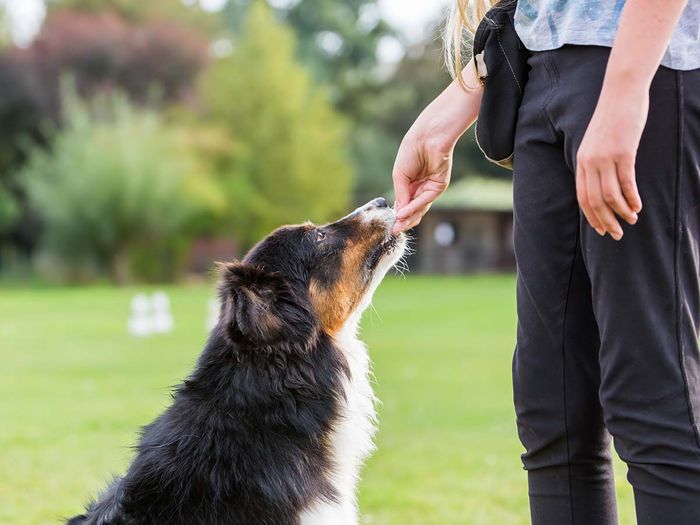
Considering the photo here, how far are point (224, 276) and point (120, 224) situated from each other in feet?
90.4

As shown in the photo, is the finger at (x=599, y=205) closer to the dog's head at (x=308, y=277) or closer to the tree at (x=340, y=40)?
the dog's head at (x=308, y=277)

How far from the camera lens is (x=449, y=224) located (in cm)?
3631

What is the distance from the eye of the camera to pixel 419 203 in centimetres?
254

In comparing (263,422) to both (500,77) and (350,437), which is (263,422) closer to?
(350,437)

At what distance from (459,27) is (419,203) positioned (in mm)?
550

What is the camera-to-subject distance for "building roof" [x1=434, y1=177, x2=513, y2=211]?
3506cm

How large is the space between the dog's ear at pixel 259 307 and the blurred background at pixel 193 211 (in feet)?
7.16

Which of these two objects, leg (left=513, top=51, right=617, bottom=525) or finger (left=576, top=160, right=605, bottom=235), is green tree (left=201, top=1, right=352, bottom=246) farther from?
finger (left=576, top=160, right=605, bottom=235)

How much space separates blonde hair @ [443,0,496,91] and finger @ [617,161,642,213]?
2.34 feet

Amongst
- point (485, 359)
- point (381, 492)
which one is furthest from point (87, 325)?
point (381, 492)

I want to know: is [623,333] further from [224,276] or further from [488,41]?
[224,276]

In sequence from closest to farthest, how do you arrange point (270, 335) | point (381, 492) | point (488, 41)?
point (488, 41)
point (270, 335)
point (381, 492)

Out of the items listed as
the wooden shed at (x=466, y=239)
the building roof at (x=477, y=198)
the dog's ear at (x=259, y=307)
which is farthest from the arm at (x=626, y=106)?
the wooden shed at (x=466, y=239)

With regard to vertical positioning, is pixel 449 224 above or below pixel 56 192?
below
